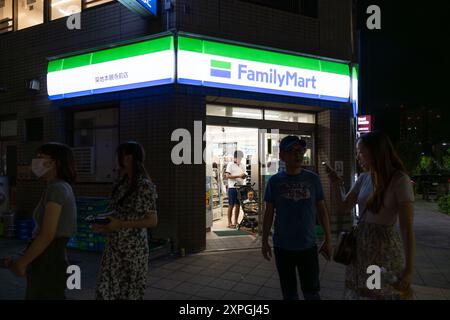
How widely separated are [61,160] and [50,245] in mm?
728

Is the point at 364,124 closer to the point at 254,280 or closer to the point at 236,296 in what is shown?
the point at 254,280

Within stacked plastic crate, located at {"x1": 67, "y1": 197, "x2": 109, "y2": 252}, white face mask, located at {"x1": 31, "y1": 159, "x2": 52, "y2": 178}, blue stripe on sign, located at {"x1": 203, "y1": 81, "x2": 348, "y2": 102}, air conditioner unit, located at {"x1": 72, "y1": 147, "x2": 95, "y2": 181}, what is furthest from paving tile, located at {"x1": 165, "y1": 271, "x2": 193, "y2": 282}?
air conditioner unit, located at {"x1": 72, "y1": 147, "x2": 95, "y2": 181}

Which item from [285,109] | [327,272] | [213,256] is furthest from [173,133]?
[327,272]

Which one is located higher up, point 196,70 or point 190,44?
point 190,44

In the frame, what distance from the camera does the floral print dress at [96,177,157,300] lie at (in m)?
2.98

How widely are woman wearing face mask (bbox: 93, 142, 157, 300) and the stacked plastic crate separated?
4.05 metres

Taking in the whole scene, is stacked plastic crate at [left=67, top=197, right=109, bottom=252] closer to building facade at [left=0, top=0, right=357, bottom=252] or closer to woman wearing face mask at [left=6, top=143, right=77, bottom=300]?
building facade at [left=0, top=0, right=357, bottom=252]

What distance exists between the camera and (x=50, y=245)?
9.36 feet

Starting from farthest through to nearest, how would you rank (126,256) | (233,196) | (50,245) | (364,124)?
(364,124) → (233,196) → (126,256) → (50,245)

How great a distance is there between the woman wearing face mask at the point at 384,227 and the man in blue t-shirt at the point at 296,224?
1.56ft

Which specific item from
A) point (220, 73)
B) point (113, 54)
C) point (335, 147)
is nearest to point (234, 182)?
point (335, 147)

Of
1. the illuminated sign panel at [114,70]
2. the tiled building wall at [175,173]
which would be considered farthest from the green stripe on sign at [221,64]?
the illuminated sign panel at [114,70]

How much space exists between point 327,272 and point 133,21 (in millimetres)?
6266

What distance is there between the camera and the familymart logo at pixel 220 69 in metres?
6.76
